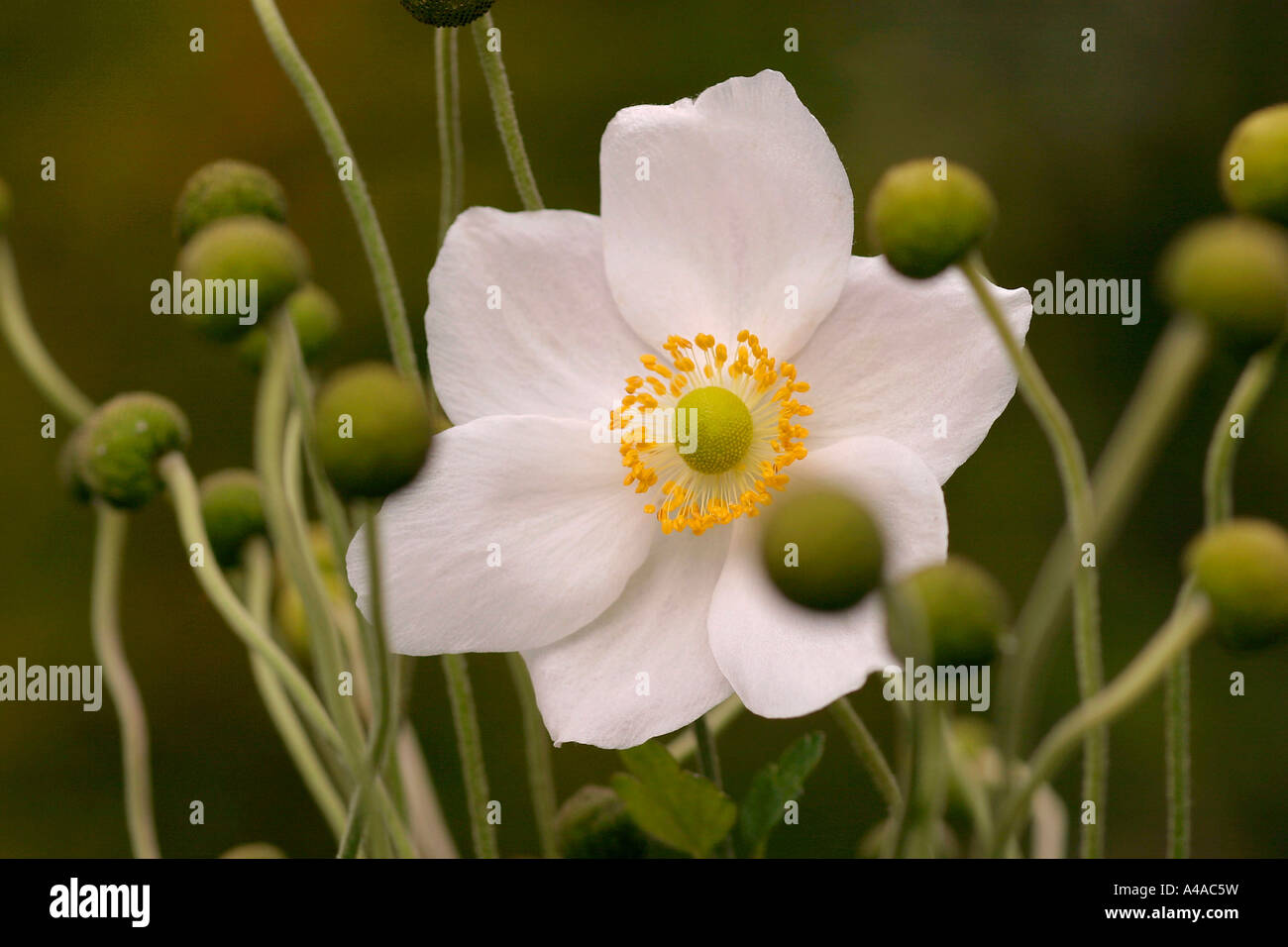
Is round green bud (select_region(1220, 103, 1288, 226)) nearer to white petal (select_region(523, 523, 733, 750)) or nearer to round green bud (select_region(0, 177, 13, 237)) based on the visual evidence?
white petal (select_region(523, 523, 733, 750))

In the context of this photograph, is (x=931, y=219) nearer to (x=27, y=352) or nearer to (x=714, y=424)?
(x=714, y=424)

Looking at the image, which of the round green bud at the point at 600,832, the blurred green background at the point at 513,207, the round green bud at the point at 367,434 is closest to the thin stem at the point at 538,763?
the round green bud at the point at 600,832

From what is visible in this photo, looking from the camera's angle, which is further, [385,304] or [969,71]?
[969,71]

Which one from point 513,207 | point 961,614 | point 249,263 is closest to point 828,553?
point 961,614

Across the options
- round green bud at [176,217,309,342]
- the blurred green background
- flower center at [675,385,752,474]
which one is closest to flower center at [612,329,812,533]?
flower center at [675,385,752,474]

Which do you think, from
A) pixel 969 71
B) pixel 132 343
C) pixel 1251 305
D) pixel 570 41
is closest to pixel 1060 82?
pixel 969 71

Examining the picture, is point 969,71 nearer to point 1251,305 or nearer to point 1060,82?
point 1060,82

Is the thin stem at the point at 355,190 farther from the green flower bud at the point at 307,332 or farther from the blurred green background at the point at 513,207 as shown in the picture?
the blurred green background at the point at 513,207
